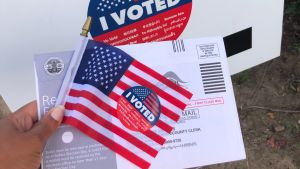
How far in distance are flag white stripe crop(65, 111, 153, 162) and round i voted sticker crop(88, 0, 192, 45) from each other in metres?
0.30

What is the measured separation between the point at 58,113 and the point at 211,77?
411 mm

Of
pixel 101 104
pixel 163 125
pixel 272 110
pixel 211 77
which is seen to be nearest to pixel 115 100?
pixel 101 104

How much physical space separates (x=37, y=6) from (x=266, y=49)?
0.98 metres

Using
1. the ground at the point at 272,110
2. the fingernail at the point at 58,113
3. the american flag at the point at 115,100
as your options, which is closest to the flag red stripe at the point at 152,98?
the american flag at the point at 115,100

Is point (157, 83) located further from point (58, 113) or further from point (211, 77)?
point (58, 113)

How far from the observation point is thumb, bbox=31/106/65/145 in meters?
1.04

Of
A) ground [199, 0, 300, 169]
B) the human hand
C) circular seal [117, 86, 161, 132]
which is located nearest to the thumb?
the human hand

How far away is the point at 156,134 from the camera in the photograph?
3.75 ft

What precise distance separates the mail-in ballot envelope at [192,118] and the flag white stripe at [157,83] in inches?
1.0

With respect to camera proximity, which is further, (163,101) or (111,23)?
(111,23)

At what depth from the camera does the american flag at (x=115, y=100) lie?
1097 mm

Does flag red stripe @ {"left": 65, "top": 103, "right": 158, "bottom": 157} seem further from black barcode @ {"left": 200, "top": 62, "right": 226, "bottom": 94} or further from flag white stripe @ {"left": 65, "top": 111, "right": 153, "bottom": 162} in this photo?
black barcode @ {"left": 200, "top": 62, "right": 226, "bottom": 94}

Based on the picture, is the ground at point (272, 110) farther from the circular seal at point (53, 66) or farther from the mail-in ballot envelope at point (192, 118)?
the circular seal at point (53, 66)

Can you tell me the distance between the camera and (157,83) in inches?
45.4
